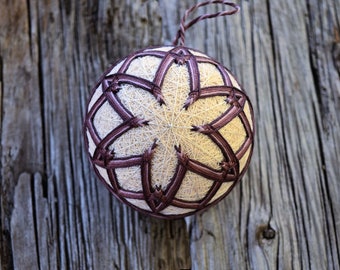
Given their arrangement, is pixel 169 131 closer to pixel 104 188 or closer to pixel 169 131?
pixel 169 131

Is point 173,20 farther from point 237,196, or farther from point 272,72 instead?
point 237,196

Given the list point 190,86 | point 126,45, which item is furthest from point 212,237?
point 126,45

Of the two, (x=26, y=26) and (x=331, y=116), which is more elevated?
(x=26, y=26)

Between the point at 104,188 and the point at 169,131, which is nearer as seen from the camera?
the point at 169,131

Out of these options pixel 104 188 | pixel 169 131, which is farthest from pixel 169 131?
pixel 104 188

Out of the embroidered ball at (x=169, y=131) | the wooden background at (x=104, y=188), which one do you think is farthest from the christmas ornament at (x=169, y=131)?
the wooden background at (x=104, y=188)

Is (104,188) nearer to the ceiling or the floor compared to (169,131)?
nearer to the floor

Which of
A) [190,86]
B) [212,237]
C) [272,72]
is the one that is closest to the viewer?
[190,86]
